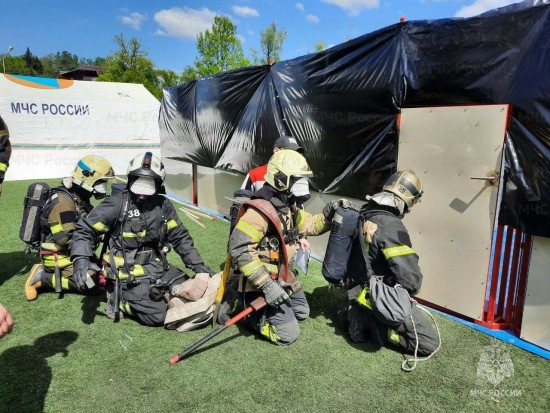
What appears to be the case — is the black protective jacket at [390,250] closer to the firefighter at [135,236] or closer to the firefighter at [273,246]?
the firefighter at [273,246]

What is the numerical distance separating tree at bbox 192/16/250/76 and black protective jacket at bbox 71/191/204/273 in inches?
927

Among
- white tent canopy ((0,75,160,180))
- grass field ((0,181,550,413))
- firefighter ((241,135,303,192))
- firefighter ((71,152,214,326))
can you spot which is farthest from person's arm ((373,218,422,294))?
white tent canopy ((0,75,160,180))

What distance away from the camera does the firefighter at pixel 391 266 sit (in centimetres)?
283

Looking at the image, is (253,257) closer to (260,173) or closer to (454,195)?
(260,173)

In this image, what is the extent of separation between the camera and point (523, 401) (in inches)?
101

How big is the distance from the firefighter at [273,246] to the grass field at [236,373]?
0.20 metres

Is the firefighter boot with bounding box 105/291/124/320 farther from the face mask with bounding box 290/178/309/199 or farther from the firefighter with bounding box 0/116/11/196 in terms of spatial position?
the face mask with bounding box 290/178/309/199

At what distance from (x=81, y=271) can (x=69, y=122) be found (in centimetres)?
1164

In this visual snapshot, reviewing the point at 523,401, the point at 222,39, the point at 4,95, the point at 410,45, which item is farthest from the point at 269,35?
the point at 523,401

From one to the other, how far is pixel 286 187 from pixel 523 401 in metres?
2.21

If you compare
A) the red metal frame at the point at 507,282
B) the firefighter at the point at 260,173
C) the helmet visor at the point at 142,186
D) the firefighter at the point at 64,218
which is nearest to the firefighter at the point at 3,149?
the firefighter at the point at 64,218

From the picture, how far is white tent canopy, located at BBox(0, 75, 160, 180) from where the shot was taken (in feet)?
39.5

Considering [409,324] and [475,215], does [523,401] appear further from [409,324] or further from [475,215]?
[475,215]

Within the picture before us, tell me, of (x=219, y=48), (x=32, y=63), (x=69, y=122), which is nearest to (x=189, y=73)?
(x=219, y=48)
